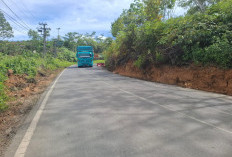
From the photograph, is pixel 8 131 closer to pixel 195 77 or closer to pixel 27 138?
pixel 27 138

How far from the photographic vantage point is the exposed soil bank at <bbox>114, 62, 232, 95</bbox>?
8.98m

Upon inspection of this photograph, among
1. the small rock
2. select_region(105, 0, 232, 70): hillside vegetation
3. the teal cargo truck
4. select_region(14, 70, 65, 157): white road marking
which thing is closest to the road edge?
select_region(14, 70, 65, 157): white road marking

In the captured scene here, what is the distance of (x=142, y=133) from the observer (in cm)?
401

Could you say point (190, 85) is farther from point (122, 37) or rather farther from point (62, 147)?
point (122, 37)

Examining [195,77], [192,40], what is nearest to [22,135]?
[195,77]

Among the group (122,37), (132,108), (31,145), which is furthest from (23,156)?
(122,37)

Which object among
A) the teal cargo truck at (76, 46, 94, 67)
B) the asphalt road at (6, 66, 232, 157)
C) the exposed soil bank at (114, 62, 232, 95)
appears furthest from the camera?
the teal cargo truck at (76, 46, 94, 67)


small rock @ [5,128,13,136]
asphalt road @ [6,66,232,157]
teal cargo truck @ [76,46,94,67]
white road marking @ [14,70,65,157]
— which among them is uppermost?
teal cargo truck @ [76,46,94,67]

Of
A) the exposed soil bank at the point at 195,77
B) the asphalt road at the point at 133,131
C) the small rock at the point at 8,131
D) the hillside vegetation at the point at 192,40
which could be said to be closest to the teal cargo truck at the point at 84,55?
the hillside vegetation at the point at 192,40

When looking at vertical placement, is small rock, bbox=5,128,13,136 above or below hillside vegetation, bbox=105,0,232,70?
below

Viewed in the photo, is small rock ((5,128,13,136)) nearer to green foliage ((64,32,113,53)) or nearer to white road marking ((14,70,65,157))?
white road marking ((14,70,65,157))

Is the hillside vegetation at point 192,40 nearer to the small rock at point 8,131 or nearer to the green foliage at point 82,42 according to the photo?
the small rock at point 8,131

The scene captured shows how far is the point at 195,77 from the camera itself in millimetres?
10578

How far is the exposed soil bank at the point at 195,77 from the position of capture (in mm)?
8984
